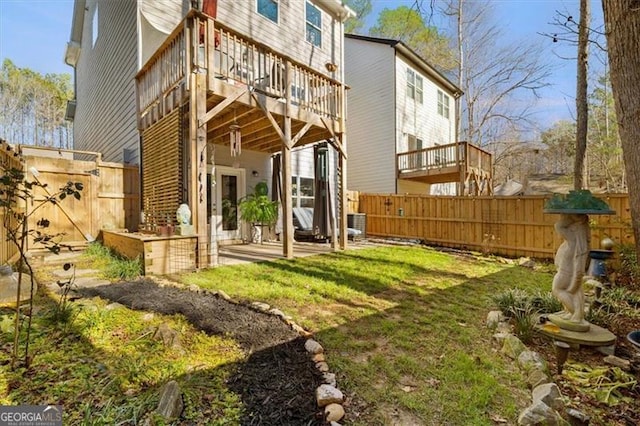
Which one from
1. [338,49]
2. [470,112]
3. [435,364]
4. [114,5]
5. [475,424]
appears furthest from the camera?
[470,112]

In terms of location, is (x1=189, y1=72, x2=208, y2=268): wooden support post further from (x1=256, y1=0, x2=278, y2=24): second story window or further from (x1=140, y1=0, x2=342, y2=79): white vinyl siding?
(x1=256, y1=0, x2=278, y2=24): second story window

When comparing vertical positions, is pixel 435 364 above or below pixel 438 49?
below

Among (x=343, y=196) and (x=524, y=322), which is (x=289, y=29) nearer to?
(x=343, y=196)

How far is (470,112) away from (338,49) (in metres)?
11.2

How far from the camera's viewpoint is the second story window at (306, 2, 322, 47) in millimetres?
10266

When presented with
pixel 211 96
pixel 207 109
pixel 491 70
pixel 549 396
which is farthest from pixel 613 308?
pixel 491 70

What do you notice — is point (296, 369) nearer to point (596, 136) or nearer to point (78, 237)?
point (78, 237)

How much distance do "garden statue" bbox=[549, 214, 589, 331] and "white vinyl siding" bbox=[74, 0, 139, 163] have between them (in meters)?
8.36

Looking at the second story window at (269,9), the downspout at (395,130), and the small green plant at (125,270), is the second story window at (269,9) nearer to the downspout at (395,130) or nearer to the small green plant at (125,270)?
the downspout at (395,130)

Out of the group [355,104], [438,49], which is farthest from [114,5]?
[438,49]

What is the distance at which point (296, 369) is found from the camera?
226 centimetres

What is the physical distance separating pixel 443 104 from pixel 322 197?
12.1 m

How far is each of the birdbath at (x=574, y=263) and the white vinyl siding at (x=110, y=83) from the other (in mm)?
8306

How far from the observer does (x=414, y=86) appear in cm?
1404
